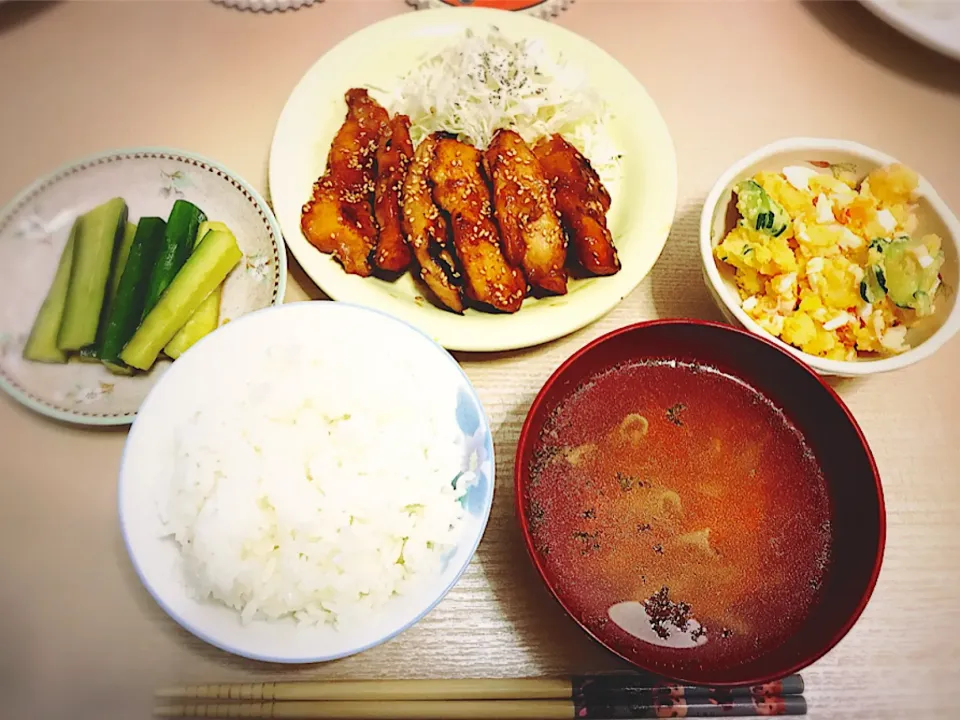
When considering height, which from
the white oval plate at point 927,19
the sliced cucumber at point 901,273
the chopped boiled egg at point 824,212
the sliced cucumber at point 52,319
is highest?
the white oval plate at point 927,19

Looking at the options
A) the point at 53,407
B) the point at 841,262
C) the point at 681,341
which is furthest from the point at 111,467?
the point at 841,262

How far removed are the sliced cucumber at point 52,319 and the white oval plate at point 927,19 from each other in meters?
2.75

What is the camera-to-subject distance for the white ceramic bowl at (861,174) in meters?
1.74

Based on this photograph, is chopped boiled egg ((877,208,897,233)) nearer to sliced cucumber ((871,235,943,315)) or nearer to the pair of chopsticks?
sliced cucumber ((871,235,943,315))

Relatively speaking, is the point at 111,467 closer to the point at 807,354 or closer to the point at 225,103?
the point at 225,103

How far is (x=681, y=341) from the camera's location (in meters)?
1.70

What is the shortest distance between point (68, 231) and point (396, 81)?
1151mm

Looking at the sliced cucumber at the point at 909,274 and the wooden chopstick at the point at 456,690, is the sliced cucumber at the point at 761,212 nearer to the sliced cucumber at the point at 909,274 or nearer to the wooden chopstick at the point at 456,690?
the sliced cucumber at the point at 909,274

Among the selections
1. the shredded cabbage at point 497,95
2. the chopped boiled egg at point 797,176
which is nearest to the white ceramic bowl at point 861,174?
the chopped boiled egg at point 797,176

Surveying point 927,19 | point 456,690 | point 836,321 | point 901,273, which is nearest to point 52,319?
point 456,690

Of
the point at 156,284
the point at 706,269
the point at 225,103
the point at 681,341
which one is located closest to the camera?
the point at 681,341

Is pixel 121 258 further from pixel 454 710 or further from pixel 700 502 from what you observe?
pixel 700 502

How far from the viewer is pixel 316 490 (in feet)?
5.14

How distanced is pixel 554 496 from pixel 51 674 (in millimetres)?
1298
